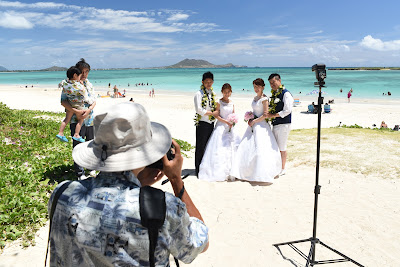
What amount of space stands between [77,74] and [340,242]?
5203 millimetres

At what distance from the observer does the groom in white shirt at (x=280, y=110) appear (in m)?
6.52

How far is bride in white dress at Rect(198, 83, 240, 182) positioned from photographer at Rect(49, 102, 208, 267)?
4.92 metres

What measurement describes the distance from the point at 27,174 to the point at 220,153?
3.88m

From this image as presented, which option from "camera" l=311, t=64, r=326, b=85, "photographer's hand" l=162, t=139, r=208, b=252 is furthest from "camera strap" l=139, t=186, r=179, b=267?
"camera" l=311, t=64, r=326, b=85

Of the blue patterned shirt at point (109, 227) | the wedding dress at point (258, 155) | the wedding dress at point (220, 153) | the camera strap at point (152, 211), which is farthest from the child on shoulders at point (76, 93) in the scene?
the camera strap at point (152, 211)

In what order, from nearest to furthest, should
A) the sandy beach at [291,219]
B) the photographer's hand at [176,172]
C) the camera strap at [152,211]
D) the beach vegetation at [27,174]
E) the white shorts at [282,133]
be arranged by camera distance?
the camera strap at [152,211]
the photographer's hand at [176,172]
the sandy beach at [291,219]
the beach vegetation at [27,174]
the white shorts at [282,133]

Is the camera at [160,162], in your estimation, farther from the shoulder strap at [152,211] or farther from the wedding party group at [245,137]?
the wedding party group at [245,137]

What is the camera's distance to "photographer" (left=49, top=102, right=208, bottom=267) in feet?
4.63

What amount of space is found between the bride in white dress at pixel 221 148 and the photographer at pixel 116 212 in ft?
16.1

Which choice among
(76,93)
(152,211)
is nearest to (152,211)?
(152,211)

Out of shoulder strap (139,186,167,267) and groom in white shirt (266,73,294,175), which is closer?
shoulder strap (139,186,167,267)

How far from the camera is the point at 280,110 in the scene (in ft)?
21.8

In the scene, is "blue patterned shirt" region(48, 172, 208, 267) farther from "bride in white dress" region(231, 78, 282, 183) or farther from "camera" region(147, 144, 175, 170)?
"bride in white dress" region(231, 78, 282, 183)

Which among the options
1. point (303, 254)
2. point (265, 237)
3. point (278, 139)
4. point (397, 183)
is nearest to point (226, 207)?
point (265, 237)
